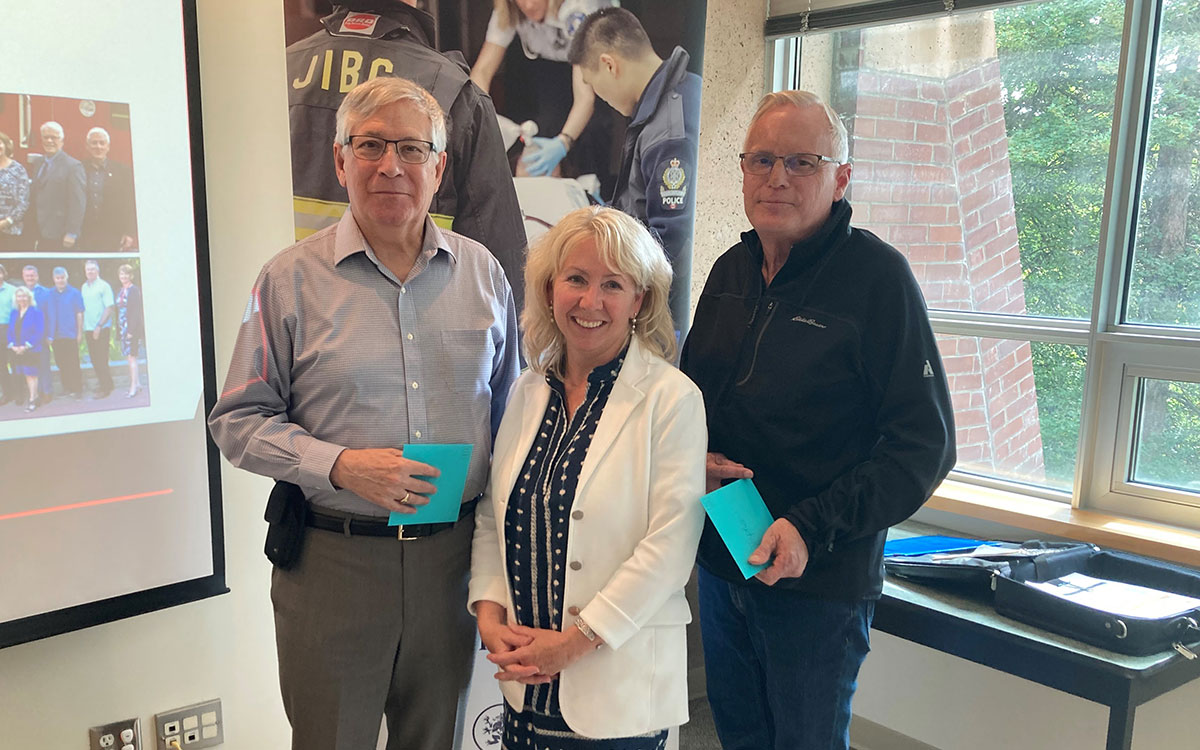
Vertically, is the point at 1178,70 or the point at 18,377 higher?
the point at 1178,70

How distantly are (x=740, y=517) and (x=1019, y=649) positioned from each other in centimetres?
91

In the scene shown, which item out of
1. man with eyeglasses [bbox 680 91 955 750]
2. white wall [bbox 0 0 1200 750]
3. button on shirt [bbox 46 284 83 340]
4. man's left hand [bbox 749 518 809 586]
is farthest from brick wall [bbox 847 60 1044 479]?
button on shirt [bbox 46 284 83 340]

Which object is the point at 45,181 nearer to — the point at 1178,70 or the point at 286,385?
the point at 286,385

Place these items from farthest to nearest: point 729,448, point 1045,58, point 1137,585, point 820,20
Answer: point 820,20 < point 1045,58 < point 1137,585 < point 729,448

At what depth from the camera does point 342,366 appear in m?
1.56

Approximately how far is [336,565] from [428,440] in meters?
0.27

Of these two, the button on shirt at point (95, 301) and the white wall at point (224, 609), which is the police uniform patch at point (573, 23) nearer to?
the white wall at point (224, 609)

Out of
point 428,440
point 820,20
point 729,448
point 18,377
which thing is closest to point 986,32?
point 820,20

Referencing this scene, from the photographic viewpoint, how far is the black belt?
1.56m

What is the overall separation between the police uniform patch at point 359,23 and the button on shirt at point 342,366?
79cm

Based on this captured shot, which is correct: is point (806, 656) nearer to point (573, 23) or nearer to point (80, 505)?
point (80, 505)

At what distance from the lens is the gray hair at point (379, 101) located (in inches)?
60.7

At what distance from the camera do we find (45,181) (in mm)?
Result: 1834

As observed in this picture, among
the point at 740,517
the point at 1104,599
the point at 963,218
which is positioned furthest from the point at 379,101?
the point at 963,218
